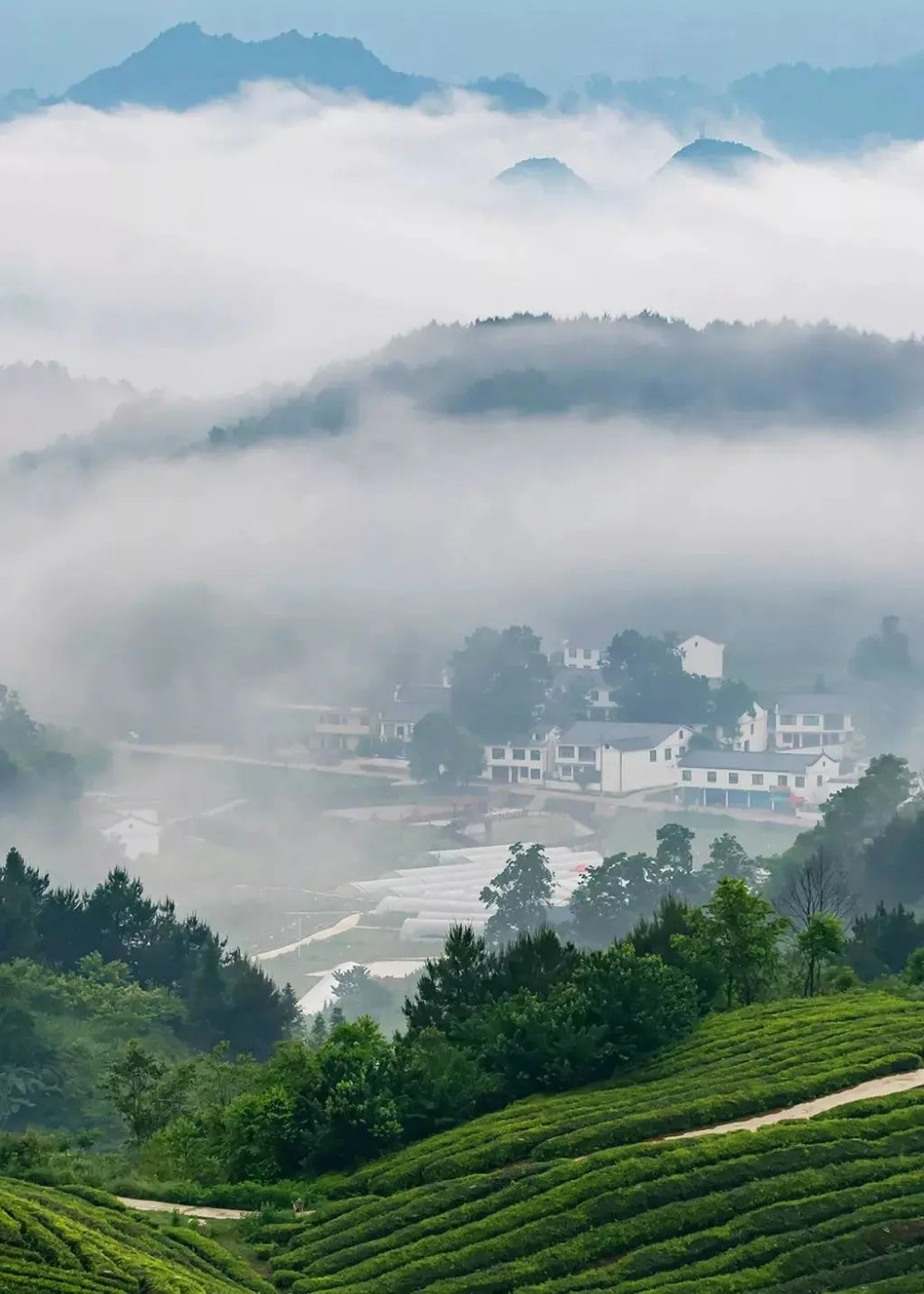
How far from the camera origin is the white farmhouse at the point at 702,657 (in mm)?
151625

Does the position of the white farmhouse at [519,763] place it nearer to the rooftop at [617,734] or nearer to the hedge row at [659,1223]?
the rooftop at [617,734]

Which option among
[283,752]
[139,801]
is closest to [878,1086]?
[139,801]

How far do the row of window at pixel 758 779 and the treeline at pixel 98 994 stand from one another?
224 ft

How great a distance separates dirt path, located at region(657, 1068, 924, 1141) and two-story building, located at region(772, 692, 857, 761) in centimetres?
11287

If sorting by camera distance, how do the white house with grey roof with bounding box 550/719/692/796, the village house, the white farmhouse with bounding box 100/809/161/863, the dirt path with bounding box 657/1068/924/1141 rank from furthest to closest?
the village house → the white house with grey roof with bounding box 550/719/692/796 → the white farmhouse with bounding box 100/809/161/863 → the dirt path with bounding box 657/1068/924/1141

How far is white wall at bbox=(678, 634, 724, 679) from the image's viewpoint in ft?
499

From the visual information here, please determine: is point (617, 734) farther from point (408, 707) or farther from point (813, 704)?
point (408, 707)

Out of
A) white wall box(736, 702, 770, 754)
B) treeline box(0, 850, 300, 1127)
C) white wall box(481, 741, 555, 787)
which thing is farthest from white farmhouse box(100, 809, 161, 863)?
treeline box(0, 850, 300, 1127)

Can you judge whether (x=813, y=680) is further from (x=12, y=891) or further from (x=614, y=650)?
(x=12, y=891)

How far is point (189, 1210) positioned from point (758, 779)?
346 feet

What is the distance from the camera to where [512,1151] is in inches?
709

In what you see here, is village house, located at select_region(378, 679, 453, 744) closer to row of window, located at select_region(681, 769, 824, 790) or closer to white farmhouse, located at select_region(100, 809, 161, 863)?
white farmhouse, located at select_region(100, 809, 161, 863)

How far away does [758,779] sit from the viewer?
121562 mm

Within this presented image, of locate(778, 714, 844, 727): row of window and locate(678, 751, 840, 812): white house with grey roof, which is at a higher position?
locate(778, 714, 844, 727): row of window
